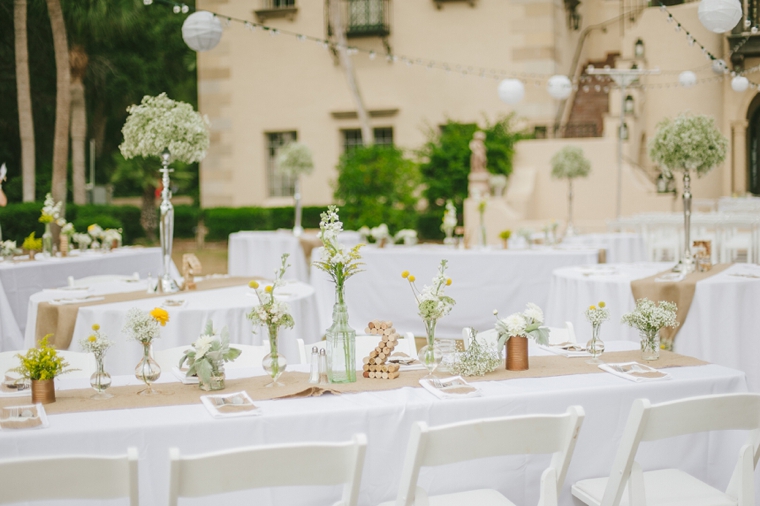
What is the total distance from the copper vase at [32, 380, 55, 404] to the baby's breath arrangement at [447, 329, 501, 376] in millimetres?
1431

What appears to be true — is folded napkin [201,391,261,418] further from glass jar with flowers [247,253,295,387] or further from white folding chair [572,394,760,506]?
white folding chair [572,394,760,506]

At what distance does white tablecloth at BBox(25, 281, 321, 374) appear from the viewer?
14.3ft

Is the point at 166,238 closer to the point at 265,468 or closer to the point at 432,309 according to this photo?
the point at 432,309

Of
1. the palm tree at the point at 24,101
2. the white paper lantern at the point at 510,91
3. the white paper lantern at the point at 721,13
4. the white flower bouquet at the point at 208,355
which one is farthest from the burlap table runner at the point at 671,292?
the palm tree at the point at 24,101

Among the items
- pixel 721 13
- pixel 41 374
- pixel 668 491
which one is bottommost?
pixel 668 491

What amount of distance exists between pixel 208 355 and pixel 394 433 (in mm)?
724

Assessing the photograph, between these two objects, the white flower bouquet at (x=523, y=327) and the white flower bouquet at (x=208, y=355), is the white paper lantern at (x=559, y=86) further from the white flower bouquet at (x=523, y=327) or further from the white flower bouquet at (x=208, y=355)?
the white flower bouquet at (x=208, y=355)

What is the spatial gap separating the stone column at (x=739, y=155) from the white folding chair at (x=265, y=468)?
16.1 meters

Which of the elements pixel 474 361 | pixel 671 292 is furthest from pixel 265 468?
pixel 671 292

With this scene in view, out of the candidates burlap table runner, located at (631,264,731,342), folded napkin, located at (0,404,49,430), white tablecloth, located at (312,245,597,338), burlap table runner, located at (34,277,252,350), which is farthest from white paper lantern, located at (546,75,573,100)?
folded napkin, located at (0,404,49,430)

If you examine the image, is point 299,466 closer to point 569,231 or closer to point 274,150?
point 569,231

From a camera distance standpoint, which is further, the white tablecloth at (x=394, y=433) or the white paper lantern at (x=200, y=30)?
the white paper lantern at (x=200, y=30)

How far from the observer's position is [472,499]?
2.53 metres

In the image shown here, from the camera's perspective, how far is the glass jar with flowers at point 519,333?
2.97 meters
